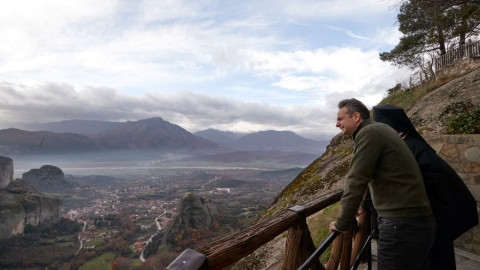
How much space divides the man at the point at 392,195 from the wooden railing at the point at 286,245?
0.43 metres

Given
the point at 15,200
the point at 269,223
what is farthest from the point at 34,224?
the point at 269,223

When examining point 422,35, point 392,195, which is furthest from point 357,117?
point 422,35

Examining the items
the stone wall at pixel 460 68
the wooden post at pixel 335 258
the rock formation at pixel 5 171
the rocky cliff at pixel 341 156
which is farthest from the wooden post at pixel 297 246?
the rock formation at pixel 5 171

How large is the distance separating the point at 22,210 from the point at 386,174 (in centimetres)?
11078

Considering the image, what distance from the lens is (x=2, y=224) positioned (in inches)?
2997

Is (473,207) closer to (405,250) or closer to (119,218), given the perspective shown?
(405,250)

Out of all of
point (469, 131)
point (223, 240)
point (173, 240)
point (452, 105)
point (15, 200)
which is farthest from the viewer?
→ point (15, 200)

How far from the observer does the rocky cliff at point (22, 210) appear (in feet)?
254

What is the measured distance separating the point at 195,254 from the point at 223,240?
38 cm

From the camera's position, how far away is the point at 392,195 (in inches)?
89.0

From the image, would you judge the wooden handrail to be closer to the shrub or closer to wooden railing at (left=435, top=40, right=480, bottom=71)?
the shrub

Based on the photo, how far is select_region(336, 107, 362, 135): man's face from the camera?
8.16ft

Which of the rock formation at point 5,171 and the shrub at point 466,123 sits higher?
the shrub at point 466,123

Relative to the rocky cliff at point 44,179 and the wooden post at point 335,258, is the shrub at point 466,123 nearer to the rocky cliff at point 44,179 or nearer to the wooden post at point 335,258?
the wooden post at point 335,258
